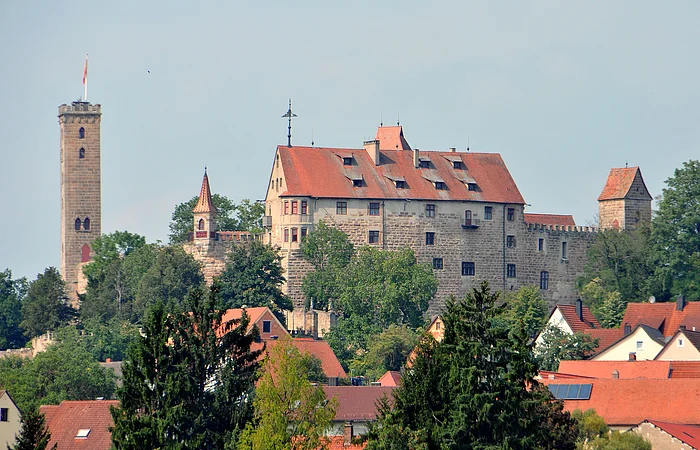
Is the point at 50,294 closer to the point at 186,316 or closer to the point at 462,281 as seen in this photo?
the point at 462,281

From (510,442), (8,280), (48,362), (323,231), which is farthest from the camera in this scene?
(8,280)

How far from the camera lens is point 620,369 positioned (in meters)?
74.4

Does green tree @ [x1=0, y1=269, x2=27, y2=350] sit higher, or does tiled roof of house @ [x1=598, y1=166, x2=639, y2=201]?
tiled roof of house @ [x1=598, y1=166, x2=639, y2=201]

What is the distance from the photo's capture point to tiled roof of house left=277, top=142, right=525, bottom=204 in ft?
324

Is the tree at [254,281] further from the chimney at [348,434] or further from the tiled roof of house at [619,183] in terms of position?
the chimney at [348,434]

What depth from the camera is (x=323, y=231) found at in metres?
97.8

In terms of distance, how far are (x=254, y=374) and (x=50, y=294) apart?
5396 cm

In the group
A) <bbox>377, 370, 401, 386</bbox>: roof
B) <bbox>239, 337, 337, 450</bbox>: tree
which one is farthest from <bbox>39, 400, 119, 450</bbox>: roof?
<bbox>377, 370, 401, 386</bbox>: roof

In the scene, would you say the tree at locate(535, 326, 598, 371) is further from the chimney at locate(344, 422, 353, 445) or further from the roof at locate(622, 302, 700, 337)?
the chimney at locate(344, 422, 353, 445)

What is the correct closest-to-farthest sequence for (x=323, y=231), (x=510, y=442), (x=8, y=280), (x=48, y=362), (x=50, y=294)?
(x=510, y=442), (x=48, y=362), (x=323, y=231), (x=50, y=294), (x=8, y=280)

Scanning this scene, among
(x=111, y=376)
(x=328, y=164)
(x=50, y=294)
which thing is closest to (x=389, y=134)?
(x=328, y=164)

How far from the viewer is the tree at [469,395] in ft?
169

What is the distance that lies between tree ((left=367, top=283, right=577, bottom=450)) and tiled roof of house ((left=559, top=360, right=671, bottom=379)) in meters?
19.8

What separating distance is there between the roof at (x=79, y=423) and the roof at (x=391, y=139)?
1636 inches
